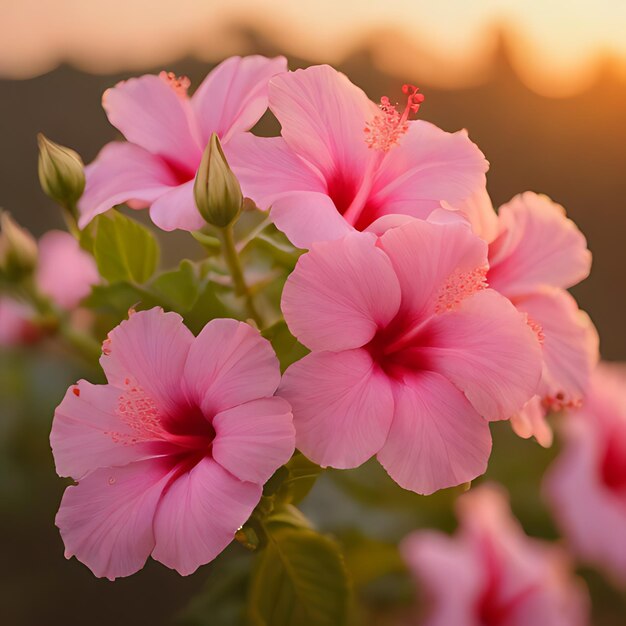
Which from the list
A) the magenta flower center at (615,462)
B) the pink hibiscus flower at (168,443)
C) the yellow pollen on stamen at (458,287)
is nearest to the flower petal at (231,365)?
the pink hibiscus flower at (168,443)

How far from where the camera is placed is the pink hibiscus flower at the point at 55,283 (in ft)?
3.61

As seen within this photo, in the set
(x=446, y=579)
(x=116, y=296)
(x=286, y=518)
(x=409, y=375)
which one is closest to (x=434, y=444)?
(x=409, y=375)

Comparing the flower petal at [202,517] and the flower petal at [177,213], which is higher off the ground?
the flower petal at [177,213]

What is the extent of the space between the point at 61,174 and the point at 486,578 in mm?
747

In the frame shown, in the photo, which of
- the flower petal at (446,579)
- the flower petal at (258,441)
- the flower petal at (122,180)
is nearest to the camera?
the flower petal at (258,441)

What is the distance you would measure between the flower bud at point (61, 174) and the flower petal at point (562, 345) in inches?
14.2

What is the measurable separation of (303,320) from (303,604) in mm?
291

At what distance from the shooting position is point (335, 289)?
0.51 metres

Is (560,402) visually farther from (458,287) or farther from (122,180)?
(122,180)

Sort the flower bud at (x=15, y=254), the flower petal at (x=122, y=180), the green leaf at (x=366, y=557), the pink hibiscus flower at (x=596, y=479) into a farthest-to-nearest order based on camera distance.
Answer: the pink hibiscus flower at (x=596, y=479) → the green leaf at (x=366, y=557) → the flower bud at (x=15, y=254) → the flower petal at (x=122, y=180)

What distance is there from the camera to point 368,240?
1.64 feet

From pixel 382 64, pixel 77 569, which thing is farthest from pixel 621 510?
pixel 382 64

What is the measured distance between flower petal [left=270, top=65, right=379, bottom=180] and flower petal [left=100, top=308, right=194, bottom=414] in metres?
0.15

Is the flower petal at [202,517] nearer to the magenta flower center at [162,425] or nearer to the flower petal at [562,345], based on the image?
the magenta flower center at [162,425]
